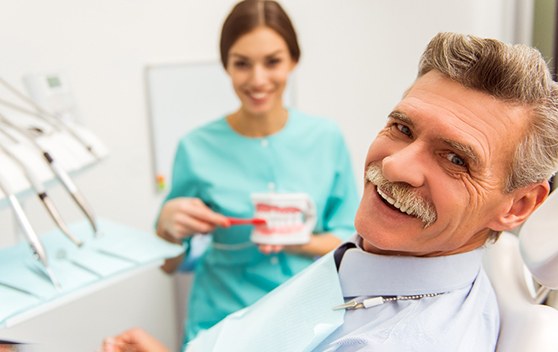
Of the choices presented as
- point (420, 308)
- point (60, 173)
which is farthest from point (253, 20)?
point (420, 308)

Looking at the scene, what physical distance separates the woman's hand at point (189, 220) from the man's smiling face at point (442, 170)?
531mm

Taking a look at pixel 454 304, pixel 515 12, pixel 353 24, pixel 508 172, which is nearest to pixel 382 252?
pixel 454 304

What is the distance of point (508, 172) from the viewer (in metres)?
0.86

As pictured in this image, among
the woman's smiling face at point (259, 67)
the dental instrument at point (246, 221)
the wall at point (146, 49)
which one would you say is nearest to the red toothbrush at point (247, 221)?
the dental instrument at point (246, 221)

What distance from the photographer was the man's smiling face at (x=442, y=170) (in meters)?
0.84

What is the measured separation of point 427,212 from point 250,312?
43 centimetres

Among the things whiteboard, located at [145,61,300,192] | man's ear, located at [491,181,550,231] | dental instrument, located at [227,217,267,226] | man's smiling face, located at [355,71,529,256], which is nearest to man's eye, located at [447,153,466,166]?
man's smiling face, located at [355,71,529,256]

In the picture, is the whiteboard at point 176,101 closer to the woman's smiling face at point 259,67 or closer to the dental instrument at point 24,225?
the woman's smiling face at point 259,67

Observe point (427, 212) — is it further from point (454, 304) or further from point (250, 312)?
point (250, 312)

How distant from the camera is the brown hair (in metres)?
1.48

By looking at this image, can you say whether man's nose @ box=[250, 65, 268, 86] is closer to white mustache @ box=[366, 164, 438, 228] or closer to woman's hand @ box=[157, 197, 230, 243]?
woman's hand @ box=[157, 197, 230, 243]

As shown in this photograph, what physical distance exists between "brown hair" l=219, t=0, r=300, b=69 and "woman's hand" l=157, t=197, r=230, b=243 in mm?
424

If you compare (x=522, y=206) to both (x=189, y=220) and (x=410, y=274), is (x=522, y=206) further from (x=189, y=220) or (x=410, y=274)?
(x=189, y=220)

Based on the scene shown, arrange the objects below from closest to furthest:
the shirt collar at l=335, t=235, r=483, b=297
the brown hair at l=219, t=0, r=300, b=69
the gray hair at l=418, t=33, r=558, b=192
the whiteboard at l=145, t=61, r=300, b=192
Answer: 1. the gray hair at l=418, t=33, r=558, b=192
2. the shirt collar at l=335, t=235, r=483, b=297
3. the brown hair at l=219, t=0, r=300, b=69
4. the whiteboard at l=145, t=61, r=300, b=192
